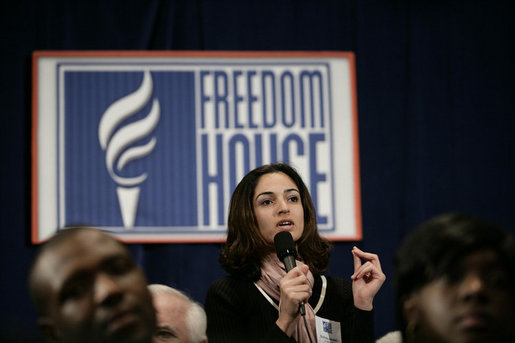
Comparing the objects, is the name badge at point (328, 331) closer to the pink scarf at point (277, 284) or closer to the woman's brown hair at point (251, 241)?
the pink scarf at point (277, 284)

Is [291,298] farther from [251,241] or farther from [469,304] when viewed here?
[469,304]

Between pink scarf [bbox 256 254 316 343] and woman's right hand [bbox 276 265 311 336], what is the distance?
9 centimetres

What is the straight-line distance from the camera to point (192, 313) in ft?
6.37

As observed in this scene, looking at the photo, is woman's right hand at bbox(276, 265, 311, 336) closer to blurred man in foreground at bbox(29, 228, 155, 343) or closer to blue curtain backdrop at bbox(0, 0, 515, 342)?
blurred man in foreground at bbox(29, 228, 155, 343)

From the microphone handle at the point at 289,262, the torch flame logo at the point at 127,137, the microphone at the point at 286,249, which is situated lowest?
the microphone handle at the point at 289,262

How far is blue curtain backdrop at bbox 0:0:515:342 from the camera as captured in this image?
3.66 metres

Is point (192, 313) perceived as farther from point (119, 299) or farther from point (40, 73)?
point (40, 73)

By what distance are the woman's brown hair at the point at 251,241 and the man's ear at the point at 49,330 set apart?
3.87 ft

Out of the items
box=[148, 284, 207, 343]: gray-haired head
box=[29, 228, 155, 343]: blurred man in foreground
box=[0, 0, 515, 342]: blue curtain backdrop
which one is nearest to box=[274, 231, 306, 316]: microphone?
box=[148, 284, 207, 343]: gray-haired head

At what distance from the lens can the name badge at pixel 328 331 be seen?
6.64ft

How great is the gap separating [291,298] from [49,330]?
36.8 inches

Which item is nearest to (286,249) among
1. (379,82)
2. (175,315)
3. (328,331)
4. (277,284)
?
(277,284)

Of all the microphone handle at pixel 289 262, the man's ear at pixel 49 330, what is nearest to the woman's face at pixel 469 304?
the man's ear at pixel 49 330

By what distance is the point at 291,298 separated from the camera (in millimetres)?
1871
